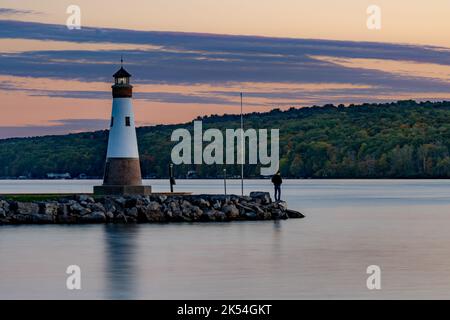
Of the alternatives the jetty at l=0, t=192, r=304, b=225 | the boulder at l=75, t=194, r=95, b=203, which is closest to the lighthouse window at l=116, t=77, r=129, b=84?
the jetty at l=0, t=192, r=304, b=225

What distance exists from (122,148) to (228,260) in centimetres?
1948

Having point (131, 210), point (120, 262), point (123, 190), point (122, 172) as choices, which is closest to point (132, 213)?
point (131, 210)

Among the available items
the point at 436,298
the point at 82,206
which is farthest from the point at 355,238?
the point at 436,298

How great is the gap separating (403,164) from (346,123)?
2273cm

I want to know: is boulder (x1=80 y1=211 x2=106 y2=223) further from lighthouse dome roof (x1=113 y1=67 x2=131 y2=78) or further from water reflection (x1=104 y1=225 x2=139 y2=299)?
lighthouse dome roof (x1=113 y1=67 x2=131 y2=78)

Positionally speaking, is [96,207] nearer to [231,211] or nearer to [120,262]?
[231,211]

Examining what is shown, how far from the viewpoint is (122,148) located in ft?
147

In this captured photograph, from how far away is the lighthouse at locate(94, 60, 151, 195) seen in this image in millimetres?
44719

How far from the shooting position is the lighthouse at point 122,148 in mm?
44719

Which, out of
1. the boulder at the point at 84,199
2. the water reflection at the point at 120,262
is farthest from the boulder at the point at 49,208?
the water reflection at the point at 120,262

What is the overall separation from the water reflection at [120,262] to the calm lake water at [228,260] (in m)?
0.03

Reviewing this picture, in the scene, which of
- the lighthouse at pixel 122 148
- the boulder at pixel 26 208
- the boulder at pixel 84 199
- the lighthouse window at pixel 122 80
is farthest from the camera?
the lighthouse window at pixel 122 80

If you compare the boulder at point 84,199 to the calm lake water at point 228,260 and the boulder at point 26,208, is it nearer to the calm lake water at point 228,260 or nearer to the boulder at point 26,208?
the boulder at point 26,208
